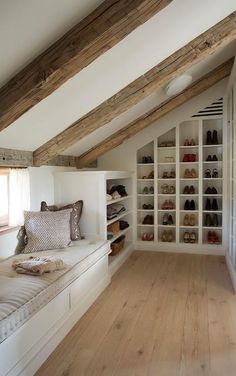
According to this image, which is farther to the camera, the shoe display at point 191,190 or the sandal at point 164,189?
the sandal at point 164,189

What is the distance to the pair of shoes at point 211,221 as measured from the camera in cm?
446

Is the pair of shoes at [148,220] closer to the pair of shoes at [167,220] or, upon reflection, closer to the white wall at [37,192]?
the pair of shoes at [167,220]

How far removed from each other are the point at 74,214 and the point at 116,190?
1.09 metres

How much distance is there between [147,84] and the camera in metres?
2.73

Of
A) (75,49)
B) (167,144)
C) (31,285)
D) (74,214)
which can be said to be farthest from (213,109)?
(31,285)

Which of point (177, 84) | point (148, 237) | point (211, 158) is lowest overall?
point (148, 237)

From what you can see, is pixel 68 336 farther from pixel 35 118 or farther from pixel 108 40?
pixel 108 40

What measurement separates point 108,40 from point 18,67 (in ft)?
1.93

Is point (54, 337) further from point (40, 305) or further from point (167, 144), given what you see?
point (167, 144)

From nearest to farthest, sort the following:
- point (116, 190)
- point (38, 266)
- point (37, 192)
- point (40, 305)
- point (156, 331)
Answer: point (40, 305), point (38, 266), point (156, 331), point (37, 192), point (116, 190)

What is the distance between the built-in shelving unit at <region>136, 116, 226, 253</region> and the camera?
4.45 meters

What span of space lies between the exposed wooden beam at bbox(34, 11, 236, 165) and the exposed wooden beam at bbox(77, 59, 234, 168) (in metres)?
1.05

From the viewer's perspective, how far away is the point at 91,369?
1896 millimetres

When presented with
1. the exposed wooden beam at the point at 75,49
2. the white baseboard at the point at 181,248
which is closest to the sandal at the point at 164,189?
the white baseboard at the point at 181,248
